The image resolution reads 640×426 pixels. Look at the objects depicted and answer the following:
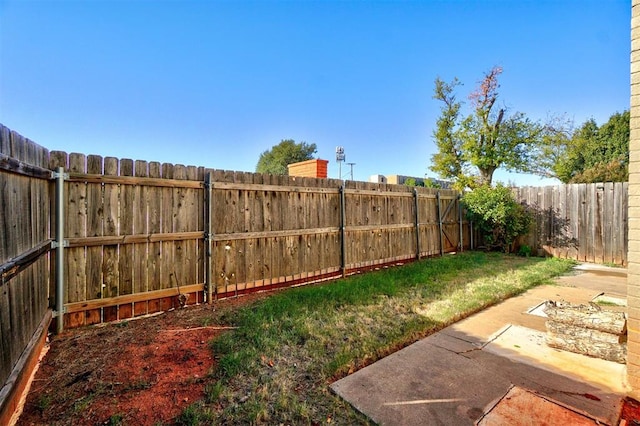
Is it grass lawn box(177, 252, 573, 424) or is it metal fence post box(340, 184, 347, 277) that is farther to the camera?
metal fence post box(340, 184, 347, 277)

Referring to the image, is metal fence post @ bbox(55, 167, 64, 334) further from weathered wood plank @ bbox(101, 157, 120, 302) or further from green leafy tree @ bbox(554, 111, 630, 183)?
green leafy tree @ bbox(554, 111, 630, 183)

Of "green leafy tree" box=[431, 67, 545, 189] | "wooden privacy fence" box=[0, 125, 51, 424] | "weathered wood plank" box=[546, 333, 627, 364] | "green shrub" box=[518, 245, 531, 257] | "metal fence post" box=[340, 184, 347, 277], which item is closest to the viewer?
"wooden privacy fence" box=[0, 125, 51, 424]

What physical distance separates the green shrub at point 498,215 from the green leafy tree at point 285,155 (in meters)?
23.7

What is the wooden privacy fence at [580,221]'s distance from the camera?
7.05 meters

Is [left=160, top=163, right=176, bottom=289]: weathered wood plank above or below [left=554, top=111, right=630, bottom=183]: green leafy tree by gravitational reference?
below

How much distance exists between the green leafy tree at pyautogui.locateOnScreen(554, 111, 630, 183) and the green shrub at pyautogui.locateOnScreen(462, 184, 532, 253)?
35.1 ft

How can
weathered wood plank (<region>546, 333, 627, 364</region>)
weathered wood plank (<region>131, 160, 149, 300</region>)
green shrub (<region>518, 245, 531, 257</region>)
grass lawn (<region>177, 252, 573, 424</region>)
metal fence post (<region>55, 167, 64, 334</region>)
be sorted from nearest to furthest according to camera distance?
1. grass lawn (<region>177, 252, 573, 424</region>)
2. weathered wood plank (<region>546, 333, 627, 364</region>)
3. metal fence post (<region>55, 167, 64, 334</region>)
4. weathered wood plank (<region>131, 160, 149, 300</region>)
5. green shrub (<region>518, 245, 531, 257</region>)

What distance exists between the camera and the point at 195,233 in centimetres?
399

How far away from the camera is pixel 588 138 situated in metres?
21.0

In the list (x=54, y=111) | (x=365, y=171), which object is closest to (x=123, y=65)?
(x=54, y=111)

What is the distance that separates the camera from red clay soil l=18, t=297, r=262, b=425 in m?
1.81

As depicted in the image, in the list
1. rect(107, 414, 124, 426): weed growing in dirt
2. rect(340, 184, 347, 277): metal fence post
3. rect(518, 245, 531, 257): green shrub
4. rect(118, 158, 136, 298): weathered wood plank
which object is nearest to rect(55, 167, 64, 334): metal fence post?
rect(118, 158, 136, 298): weathered wood plank

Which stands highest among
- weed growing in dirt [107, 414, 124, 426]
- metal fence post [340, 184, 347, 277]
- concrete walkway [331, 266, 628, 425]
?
metal fence post [340, 184, 347, 277]

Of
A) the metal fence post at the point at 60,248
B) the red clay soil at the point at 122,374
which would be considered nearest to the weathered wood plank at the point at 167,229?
the red clay soil at the point at 122,374
